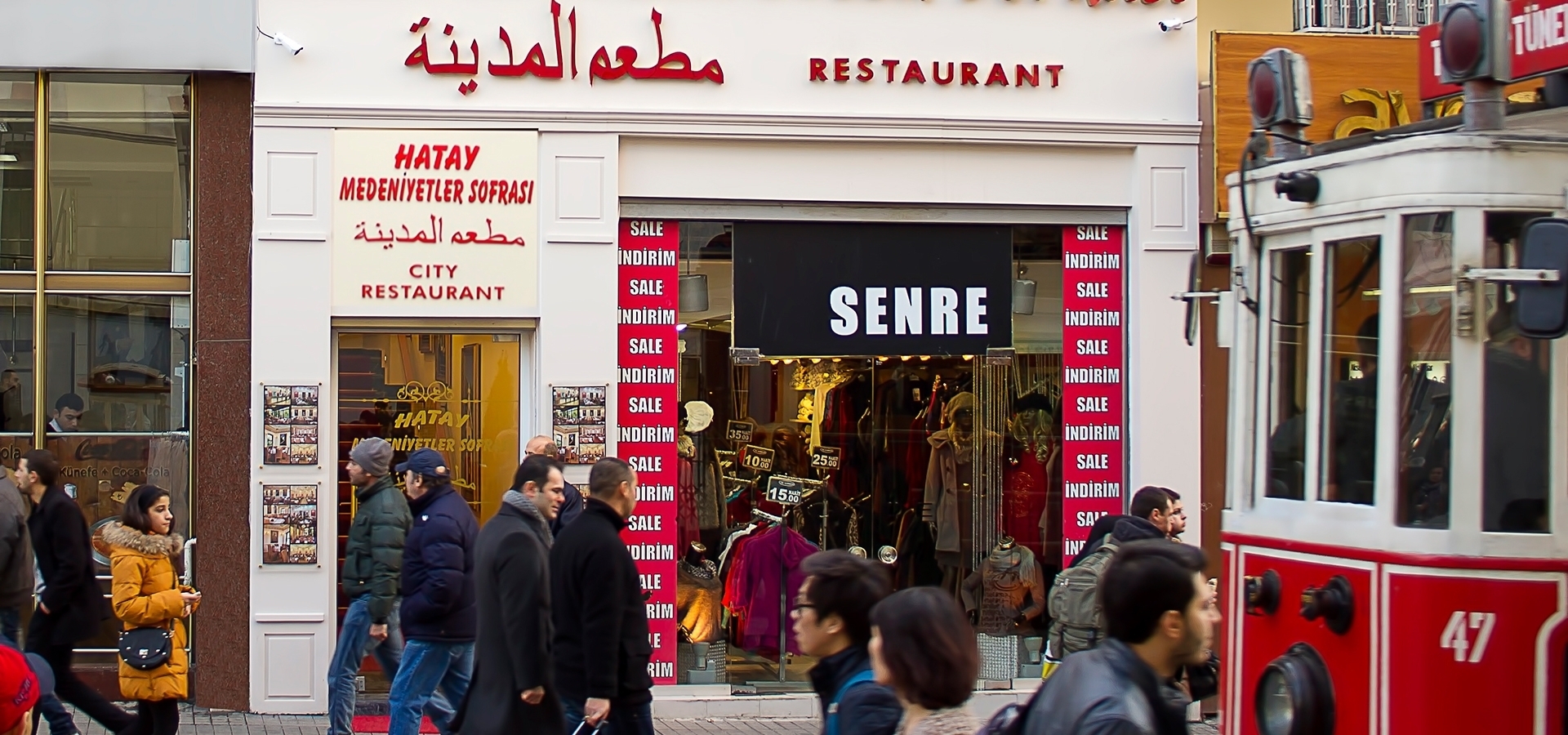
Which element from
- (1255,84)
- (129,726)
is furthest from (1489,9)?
(129,726)

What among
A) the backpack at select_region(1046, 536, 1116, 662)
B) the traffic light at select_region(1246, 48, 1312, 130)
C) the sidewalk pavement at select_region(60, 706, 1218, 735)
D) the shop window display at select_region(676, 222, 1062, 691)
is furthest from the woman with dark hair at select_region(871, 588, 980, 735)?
the shop window display at select_region(676, 222, 1062, 691)

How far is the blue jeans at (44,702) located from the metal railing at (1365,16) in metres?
9.20

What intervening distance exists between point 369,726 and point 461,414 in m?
2.05

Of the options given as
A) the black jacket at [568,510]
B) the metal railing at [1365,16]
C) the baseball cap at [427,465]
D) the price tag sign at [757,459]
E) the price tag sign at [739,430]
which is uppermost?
the metal railing at [1365,16]

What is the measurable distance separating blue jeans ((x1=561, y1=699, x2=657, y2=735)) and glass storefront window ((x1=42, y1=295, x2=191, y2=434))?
4998mm

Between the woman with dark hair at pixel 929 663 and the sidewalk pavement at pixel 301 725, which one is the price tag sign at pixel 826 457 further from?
the woman with dark hair at pixel 929 663

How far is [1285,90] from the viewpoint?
685 cm

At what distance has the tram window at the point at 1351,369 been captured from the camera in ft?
20.4

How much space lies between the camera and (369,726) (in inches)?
446

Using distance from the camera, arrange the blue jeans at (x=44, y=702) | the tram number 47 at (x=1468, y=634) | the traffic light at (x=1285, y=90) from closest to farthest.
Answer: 1. the tram number 47 at (x=1468, y=634)
2. the traffic light at (x=1285, y=90)
3. the blue jeans at (x=44, y=702)

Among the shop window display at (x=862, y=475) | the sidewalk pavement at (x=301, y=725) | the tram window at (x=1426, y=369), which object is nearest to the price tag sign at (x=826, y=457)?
the shop window display at (x=862, y=475)

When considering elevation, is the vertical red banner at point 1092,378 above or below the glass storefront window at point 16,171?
below

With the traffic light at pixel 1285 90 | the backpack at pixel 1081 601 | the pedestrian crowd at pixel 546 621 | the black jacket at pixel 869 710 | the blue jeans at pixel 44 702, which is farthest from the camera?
the blue jeans at pixel 44 702

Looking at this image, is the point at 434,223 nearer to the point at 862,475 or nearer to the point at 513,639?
the point at 862,475
